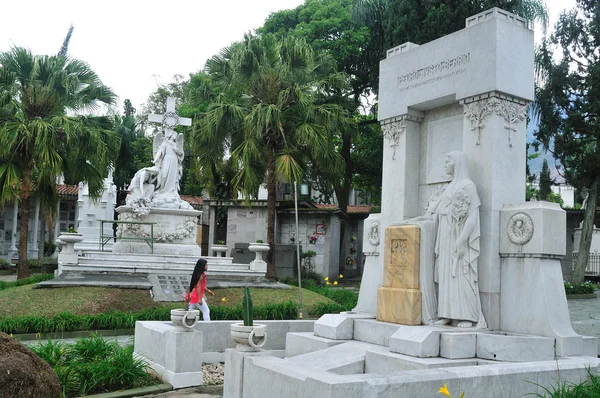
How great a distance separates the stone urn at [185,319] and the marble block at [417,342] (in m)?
2.56

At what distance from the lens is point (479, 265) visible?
710cm

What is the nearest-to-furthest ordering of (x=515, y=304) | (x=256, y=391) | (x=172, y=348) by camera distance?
(x=256, y=391) < (x=515, y=304) < (x=172, y=348)

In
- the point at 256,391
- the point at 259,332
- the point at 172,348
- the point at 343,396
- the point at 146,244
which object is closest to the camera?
the point at 343,396

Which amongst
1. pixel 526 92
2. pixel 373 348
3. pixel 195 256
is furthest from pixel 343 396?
pixel 195 256

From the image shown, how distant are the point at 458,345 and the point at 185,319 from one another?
11.0 ft

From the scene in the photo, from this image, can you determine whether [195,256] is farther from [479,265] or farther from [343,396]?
[343,396]

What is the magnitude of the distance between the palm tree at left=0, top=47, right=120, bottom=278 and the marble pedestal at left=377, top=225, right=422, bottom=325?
14108mm

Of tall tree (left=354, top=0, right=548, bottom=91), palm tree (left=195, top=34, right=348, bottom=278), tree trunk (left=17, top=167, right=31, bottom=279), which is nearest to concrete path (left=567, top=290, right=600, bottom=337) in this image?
palm tree (left=195, top=34, right=348, bottom=278)

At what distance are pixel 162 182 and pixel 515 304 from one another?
15.6 m

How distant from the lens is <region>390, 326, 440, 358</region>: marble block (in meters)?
6.21

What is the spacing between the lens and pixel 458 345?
248 inches

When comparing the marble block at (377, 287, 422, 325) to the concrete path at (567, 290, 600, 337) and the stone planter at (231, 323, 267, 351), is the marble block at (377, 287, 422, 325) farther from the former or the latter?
the concrete path at (567, 290, 600, 337)

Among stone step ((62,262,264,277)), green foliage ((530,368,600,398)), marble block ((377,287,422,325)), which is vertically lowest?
green foliage ((530,368,600,398))

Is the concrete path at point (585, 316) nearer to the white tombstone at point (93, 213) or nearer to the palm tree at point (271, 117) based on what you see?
the palm tree at point (271, 117)
